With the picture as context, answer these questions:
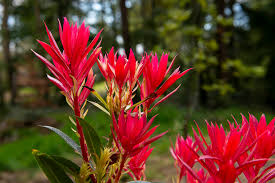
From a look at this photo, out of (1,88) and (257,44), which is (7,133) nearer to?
(1,88)

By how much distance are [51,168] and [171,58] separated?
1.28 metres

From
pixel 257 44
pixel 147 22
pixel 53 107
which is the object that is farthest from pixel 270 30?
pixel 53 107

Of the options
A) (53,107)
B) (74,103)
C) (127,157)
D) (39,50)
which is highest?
(39,50)

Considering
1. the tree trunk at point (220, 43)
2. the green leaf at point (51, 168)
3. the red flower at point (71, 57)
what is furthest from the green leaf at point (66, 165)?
the tree trunk at point (220, 43)

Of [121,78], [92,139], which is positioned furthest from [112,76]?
[92,139]

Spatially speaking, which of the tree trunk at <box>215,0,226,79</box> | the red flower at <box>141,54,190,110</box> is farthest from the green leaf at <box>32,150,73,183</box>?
the tree trunk at <box>215,0,226,79</box>

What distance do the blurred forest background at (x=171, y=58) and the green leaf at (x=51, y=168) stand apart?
0.30 meters

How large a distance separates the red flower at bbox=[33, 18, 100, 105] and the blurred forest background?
197 mm

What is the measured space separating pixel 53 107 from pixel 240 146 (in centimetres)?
778

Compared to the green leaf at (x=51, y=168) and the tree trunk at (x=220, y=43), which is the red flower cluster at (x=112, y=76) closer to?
the green leaf at (x=51, y=168)

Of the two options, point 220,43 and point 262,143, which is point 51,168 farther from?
point 220,43

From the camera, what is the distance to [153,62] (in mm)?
459

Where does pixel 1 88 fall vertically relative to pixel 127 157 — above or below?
below

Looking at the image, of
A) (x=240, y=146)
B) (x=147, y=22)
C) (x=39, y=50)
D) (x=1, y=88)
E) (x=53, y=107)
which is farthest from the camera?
(x=53, y=107)
